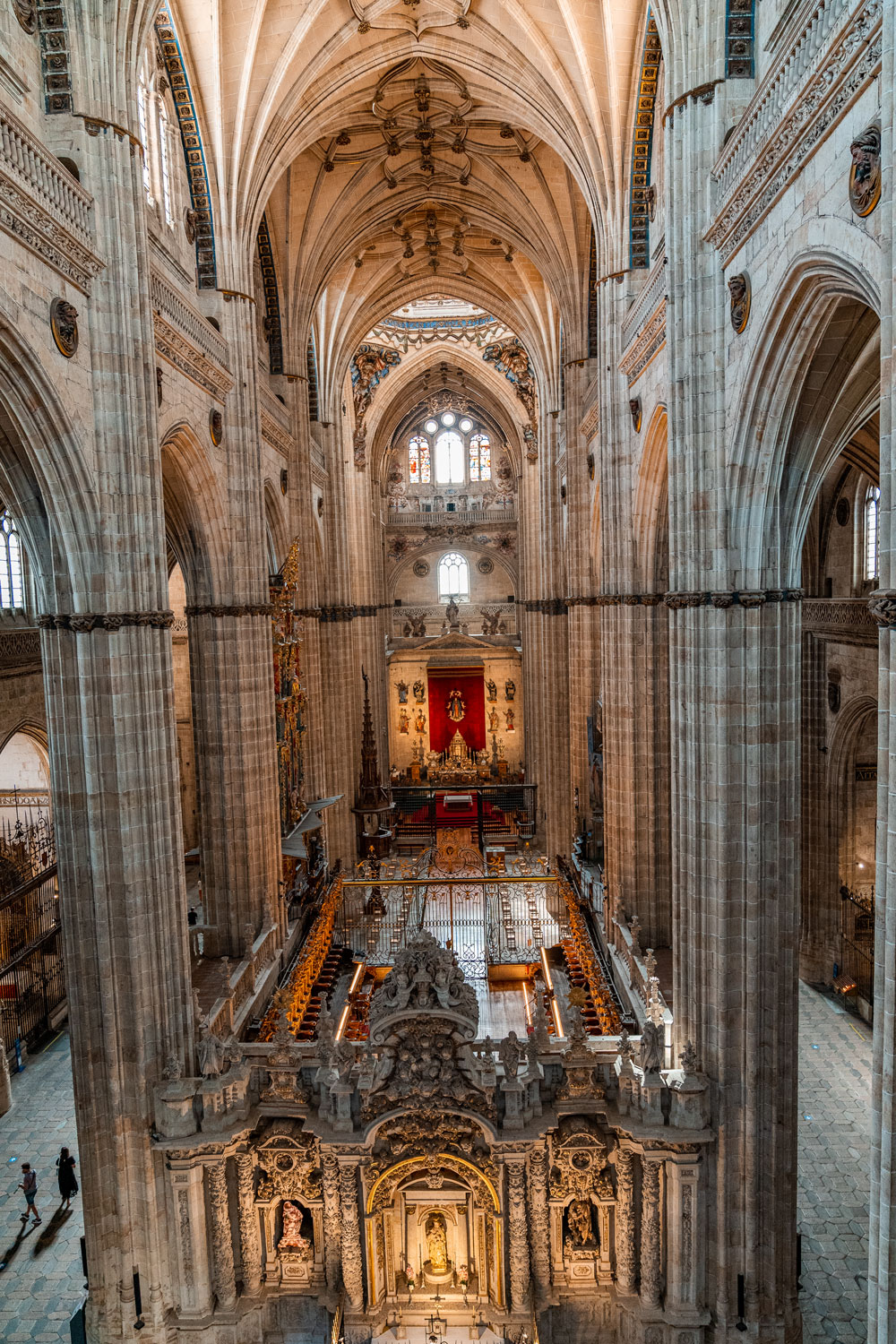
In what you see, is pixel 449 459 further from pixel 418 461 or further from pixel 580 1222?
Answer: pixel 580 1222

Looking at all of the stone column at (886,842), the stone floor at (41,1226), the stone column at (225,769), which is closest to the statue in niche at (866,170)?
the stone column at (886,842)

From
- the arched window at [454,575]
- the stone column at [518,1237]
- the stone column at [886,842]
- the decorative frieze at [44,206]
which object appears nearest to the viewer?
the stone column at [886,842]

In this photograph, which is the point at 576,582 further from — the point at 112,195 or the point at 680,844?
the point at 112,195

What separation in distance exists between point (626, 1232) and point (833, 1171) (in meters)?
4.62

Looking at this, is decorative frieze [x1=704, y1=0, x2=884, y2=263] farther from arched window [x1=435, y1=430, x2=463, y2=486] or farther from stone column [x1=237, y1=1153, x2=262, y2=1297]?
arched window [x1=435, y1=430, x2=463, y2=486]

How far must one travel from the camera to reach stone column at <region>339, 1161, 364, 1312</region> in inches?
373

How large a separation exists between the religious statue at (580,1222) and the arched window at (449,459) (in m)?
34.7

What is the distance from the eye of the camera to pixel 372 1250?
31.4 ft

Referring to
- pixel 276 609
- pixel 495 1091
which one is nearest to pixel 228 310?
pixel 276 609

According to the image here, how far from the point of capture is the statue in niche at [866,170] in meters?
5.63

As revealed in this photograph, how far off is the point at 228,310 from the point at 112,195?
611cm

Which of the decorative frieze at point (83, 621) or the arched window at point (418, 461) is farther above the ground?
the arched window at point (418, 461)

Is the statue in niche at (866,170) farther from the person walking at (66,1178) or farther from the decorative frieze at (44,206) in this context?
the person walking at (66,1178)

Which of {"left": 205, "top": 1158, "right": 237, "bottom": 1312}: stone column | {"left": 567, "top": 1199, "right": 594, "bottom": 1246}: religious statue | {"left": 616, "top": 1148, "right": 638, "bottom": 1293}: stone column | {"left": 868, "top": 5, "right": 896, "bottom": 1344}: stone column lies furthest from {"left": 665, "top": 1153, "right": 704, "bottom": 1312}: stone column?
{"left": 205, "top": 1158, "right": 237, "bottom": 1312}: stone column
